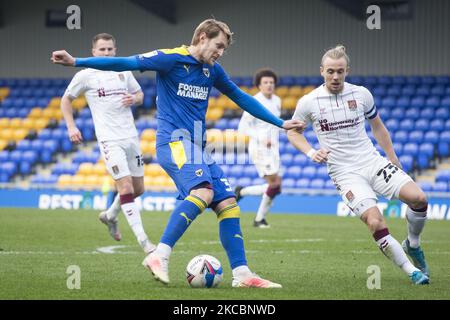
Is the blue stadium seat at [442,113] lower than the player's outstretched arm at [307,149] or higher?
higher

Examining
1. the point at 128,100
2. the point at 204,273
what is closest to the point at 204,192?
the point at 204,273

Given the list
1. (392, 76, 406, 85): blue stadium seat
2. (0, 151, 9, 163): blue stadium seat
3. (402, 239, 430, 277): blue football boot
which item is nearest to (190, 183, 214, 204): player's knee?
(402, 239, 430, 277): blue football boot

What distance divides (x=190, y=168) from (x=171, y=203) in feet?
47.8

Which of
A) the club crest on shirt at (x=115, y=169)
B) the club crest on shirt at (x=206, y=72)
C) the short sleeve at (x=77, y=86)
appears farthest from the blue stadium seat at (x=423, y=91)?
the club crest on shirt at (x=206, y=72)

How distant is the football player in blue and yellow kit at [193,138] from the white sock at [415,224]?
138 centimetres

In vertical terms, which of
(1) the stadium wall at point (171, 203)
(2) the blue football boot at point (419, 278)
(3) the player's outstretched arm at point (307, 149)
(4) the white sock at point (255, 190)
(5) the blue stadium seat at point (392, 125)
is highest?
(3) the player's outstretched arm at point (307, 149)

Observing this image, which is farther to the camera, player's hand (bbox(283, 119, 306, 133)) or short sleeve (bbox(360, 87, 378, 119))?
short sleeve (bbox(360, 87, 378, 119))

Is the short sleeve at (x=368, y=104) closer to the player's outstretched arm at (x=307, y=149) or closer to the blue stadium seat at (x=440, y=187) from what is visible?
the player's outstretched arm at (x=307, y=149)

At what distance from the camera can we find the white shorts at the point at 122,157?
10.9 meters

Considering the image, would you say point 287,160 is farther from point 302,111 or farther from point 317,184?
point 302,111

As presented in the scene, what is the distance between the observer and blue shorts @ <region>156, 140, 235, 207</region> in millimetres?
7618

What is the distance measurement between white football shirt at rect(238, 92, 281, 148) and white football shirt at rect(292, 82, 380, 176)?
7.62 metres

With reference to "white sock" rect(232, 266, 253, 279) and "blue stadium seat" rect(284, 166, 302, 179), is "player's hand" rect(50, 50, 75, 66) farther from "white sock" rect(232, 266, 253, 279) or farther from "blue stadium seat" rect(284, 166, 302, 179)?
"blue stadium seat" rect(284, 166, 302, 179)
